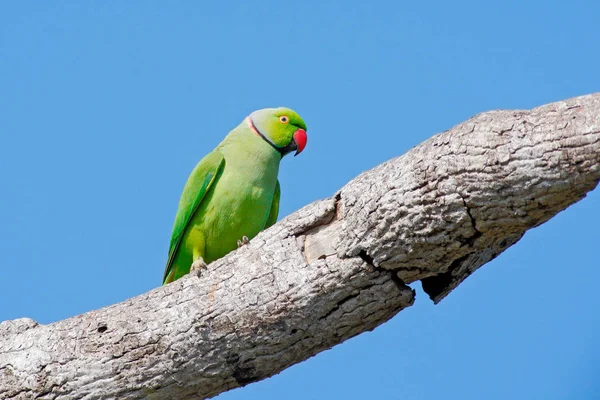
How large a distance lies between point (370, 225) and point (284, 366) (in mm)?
1127

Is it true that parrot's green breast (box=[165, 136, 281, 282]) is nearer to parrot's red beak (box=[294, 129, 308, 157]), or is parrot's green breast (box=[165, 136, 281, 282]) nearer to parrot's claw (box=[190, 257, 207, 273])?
parrot's claw (box=[190, 257, 207, 273])

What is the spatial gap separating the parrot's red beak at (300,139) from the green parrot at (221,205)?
0.80m

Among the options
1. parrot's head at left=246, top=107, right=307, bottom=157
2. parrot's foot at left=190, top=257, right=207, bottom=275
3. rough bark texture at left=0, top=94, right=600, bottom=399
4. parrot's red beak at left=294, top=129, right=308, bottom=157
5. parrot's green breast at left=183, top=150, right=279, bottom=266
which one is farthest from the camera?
parrot's red beak at left=294, top=129, right=308, bottom=157

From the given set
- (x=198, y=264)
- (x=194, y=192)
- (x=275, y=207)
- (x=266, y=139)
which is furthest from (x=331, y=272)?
(x=266, y=139)

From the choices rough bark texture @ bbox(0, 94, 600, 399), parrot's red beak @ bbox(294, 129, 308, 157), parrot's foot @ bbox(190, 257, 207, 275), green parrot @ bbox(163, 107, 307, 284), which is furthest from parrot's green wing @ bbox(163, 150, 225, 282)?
rough bark texture @ bbox(0, 94, 600, 399)

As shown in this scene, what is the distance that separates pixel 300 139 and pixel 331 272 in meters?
3.53

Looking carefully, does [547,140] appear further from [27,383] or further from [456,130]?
[27,383]

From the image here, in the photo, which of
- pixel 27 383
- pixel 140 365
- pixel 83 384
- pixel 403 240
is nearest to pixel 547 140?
pixel 403 240

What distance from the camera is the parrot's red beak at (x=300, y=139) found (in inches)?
309

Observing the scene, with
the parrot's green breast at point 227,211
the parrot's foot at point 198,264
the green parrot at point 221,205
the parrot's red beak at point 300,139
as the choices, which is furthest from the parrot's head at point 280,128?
the parrot's foot at point 198,264

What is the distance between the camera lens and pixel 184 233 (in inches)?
265

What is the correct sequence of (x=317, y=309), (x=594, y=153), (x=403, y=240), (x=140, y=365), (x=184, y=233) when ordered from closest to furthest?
(x=594, y=153), (x=403, y=240), (x=317, y=309), (x=140, y=365), (x=184, y=233)

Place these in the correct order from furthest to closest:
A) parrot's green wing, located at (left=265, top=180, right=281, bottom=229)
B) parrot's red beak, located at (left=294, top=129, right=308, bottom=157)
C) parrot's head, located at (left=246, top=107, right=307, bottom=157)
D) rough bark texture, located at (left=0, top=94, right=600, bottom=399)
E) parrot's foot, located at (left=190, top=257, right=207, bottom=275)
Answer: parrot's red beak, located at (left=294, top=129, right=308, bottom=157)
parrot's head, located at (left=246, top=107, right=307, bottom=157)
parrot's green wing, located at (left=265, top=180, right=281, bottom=229)
parrot's foot, located at (left=190, top=257, right=207, bottom=275)
rough bark texture, located at (left=0, top=94, right=600, bottom=399)

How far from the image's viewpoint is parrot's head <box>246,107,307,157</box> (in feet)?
24.4
